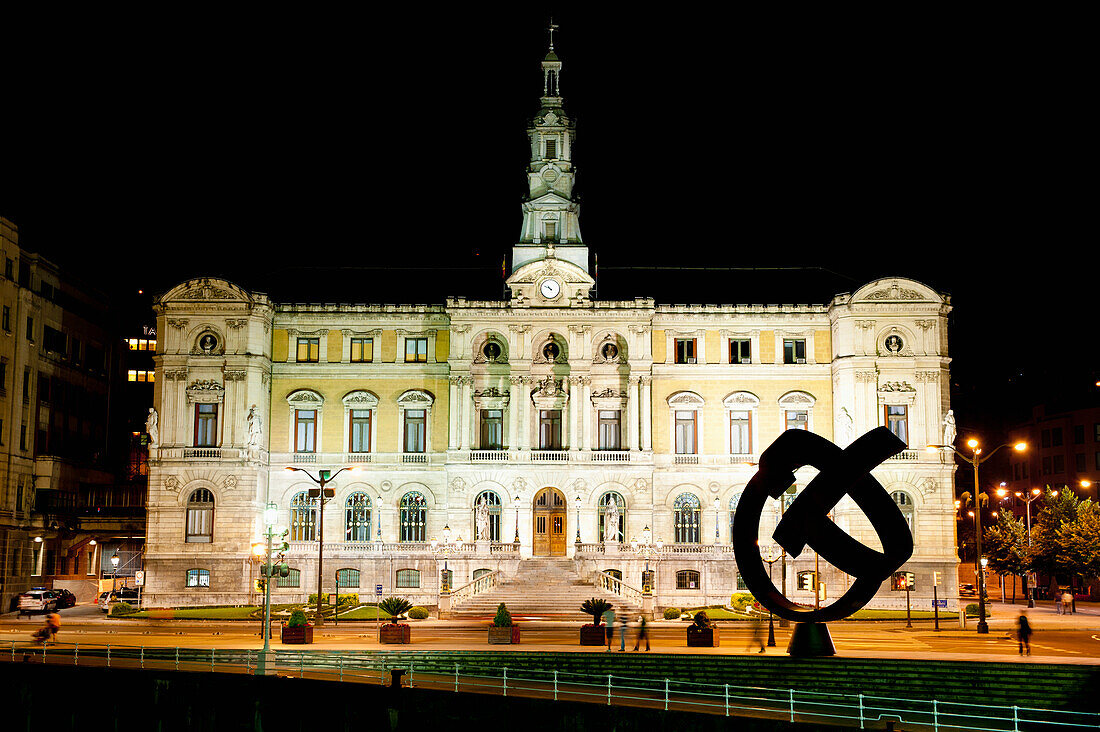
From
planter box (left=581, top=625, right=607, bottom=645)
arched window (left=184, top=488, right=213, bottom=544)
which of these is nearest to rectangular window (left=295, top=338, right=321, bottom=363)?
arched window (left=184, top=488, right=213, bottom=544)

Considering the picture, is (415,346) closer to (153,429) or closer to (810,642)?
(153,429)

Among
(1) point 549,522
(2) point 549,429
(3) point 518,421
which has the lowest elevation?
(1) point 549,522

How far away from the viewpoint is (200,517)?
72.0m

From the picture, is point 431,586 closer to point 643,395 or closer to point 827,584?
point 643,395

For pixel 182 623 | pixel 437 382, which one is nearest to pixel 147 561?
pixel 182 623

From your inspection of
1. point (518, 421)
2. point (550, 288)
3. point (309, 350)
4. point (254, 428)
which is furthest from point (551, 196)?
point (254, 428)

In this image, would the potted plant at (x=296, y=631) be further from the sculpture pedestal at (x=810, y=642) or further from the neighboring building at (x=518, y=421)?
the neighboring building at (x=518, y=421)

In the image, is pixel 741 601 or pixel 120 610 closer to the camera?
pixel 741 601

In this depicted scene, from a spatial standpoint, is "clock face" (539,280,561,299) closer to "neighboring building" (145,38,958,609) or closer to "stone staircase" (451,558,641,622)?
"neighboring building" (145,38,958,609)

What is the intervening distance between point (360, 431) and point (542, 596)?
18747mm

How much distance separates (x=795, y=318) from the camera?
74.8 m

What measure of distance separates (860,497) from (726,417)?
128ft

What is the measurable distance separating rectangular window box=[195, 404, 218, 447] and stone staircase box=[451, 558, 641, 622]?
2027 centimetres

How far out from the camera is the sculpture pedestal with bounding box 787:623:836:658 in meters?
37.4
